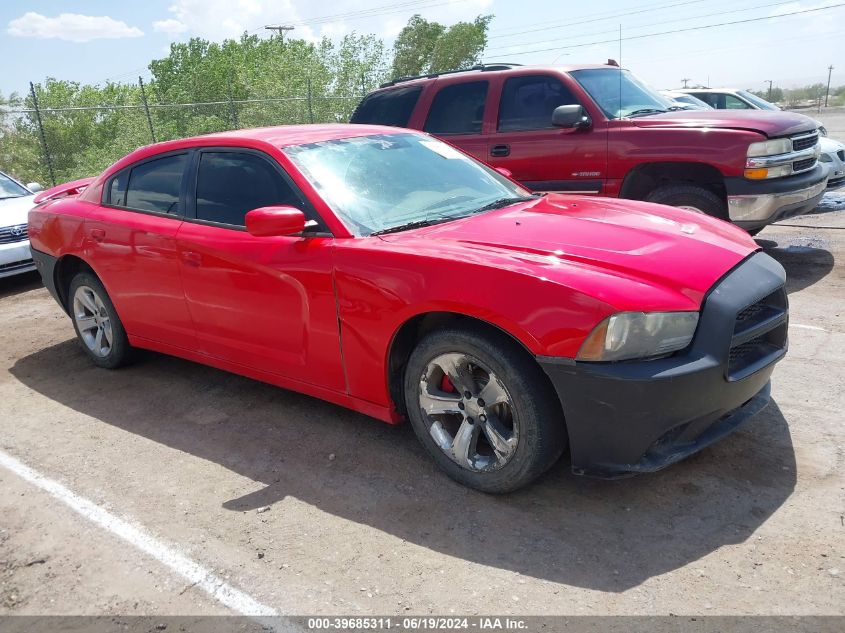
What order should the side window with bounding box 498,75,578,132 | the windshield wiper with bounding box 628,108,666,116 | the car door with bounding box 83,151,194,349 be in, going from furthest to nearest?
the side window with bounding box 498,75,578,132 < the windshield wiper with bounding box 628,108,666,116 < the car door with bounding box 83,151,194,349

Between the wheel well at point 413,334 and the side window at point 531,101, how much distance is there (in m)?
4.26

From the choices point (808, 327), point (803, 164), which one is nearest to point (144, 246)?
point (808, 327)

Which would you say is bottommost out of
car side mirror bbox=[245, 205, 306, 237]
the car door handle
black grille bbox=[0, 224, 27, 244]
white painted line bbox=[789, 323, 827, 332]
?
white painted line bbox=[789, 323, 827, 332]

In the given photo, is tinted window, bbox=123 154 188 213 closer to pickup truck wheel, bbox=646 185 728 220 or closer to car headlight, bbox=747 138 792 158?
pickup truck wheel, bbox=646 185 728 220

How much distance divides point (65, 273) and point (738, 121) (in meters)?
5.72

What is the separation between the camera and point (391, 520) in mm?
3211

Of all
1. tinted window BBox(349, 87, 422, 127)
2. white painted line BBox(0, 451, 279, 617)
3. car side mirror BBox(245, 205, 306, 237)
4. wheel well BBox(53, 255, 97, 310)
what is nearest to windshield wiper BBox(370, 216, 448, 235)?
car side mirror BBox(245, 205, 306, 237)

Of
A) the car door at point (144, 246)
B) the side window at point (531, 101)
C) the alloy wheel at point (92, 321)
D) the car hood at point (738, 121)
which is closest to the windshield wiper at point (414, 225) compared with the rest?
the car door at point (144, 246)

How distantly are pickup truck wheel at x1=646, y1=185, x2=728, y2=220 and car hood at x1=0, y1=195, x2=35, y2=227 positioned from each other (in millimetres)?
7072

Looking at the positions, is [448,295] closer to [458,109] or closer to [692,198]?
[692,198]

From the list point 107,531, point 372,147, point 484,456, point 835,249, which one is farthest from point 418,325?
point 835,249

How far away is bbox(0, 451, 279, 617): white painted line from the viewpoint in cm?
273

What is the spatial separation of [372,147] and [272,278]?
102cm

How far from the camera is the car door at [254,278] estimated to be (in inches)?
146
